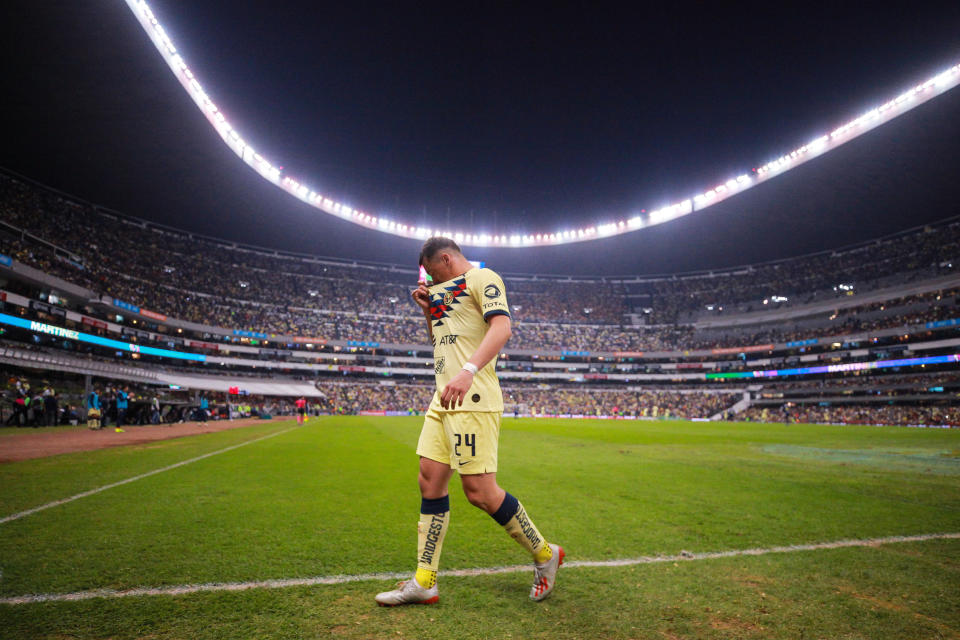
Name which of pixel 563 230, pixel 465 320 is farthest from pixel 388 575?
pixel 563 230

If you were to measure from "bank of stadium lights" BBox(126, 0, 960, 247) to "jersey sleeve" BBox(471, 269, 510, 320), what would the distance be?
8.30 m

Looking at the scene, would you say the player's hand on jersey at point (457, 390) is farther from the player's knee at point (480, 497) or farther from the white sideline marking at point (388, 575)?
the white sideline marking at point (388, 575)

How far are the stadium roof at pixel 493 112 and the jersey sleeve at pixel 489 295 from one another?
106ft

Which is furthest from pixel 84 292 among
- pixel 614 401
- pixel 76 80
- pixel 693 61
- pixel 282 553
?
pixel 614 401

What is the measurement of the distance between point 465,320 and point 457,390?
600 mm

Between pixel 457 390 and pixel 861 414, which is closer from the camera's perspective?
pixel 457 390

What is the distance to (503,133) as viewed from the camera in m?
41.0

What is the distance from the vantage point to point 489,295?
3.05 metres

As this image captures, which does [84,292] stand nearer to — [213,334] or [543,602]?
[213,334]

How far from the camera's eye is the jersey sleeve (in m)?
3.01

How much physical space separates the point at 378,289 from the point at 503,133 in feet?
139

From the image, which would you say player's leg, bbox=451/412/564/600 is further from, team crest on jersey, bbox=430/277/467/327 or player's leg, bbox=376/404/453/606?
team crest on jersey, bbox=430/277/467/327

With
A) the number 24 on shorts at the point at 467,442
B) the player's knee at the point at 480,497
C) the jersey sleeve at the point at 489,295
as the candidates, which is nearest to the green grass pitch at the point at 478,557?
the player's knee at the point at 480,497

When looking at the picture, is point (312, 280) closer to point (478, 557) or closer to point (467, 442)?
point (478, 557)
